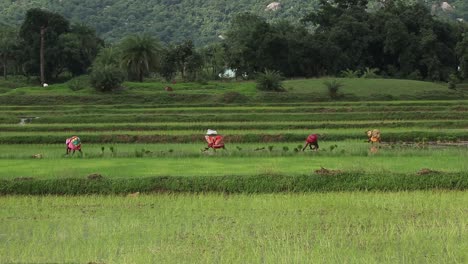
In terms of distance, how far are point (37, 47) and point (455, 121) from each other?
3801 centimetres

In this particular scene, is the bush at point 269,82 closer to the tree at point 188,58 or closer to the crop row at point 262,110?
the crop row at point 262,110

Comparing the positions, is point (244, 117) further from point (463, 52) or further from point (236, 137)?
point (463, 52)

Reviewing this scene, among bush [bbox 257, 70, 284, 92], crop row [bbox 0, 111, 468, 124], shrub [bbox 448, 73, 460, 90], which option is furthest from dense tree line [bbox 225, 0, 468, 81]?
crop row [bbox 0, 111, 468, 124]

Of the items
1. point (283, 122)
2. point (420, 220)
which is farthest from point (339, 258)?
point (283, 122)

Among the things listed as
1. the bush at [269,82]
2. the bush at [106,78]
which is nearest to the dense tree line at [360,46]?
the bush at [269,82]

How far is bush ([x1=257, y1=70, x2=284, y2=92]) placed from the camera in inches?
1334

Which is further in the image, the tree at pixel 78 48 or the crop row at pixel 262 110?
the tree at pixel 78 48

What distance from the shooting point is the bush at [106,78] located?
111 ft

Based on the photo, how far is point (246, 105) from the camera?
3097cm

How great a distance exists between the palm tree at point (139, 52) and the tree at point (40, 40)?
34.7 feet

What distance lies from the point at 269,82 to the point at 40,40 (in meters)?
25.0

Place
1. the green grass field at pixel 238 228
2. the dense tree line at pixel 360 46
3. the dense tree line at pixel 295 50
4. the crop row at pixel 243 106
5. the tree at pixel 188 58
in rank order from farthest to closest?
the tree at pixel 188 58 → the dense tree line at pixel 360 46 → the dense tree line at pixel 295 50 → the crop row at pixel 243 106 → the green grass field at pixel 238 228

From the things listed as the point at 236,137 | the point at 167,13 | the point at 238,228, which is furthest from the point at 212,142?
the point at 167,13

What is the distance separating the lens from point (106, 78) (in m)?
33.8
